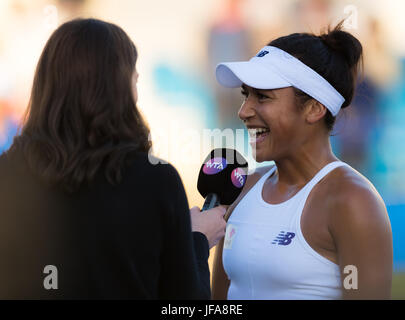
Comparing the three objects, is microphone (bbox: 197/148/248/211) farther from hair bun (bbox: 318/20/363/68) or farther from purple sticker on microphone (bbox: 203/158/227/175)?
hair bun (bbox: 318/20/363/68)

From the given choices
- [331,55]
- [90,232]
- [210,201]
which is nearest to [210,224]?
[210,201]

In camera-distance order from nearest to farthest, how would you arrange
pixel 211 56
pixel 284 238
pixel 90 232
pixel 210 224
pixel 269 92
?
pixel 90 232 → pixel 210 224 → pixel 284 238 → pixel 269 92 → pixel 211 56

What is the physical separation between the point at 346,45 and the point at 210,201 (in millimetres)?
604

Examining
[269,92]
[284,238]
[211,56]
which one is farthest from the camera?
[211,56]

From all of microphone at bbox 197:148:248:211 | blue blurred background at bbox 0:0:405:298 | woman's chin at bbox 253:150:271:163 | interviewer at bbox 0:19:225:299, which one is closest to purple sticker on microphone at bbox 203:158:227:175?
microphone at bbox 197:148:248:211

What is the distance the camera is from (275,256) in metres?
1.48

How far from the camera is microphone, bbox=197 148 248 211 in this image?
156 cm

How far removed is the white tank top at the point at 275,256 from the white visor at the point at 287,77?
0.20 meters

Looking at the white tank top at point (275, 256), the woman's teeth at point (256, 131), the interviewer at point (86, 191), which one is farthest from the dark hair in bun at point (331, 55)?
the interviewer at point (86, 191)

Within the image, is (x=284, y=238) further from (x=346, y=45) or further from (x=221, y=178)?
(x=346, y=45)

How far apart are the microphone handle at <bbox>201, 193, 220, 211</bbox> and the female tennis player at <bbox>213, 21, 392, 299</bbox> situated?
149 mm

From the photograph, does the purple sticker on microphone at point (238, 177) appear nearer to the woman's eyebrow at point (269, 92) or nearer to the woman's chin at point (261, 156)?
the woman's chin at point (261, 156)

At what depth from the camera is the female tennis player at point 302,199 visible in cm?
137
